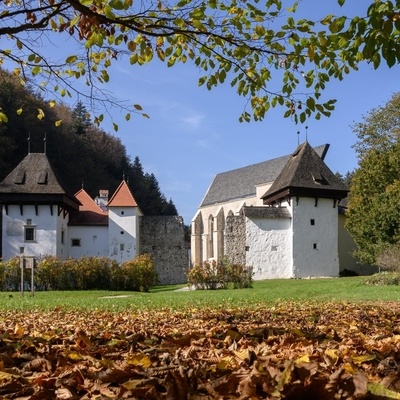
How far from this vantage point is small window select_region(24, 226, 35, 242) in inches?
1303

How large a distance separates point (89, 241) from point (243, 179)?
62.7ft

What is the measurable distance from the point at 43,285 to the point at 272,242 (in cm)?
1409

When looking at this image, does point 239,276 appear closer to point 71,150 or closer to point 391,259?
point 391,259

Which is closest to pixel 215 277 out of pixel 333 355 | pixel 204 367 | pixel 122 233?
pixel 122 233

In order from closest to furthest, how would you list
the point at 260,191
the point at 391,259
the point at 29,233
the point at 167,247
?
the point at 391,259, the point at 29,233, the point at 167,247, the point at 260,191

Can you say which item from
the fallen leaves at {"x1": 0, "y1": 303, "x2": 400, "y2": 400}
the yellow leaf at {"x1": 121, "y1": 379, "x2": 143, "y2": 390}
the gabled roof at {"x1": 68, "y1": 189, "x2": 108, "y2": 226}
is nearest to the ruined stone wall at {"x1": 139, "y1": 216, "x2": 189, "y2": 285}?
the gabled roof at {"x1": 68, "y1": 189, "x2": 108, "y2": 226}

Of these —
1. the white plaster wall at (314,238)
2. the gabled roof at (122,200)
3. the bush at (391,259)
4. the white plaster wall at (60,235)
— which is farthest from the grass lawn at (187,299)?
the gabled roof at (122,200)

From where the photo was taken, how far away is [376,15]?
12.7 ft

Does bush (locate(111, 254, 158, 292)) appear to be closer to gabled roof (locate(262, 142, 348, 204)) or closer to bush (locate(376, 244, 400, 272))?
bush (locate(376, 244, 400, 272))

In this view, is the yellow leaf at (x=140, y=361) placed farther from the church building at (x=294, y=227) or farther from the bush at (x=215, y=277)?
the church building at (x=294, y=227)

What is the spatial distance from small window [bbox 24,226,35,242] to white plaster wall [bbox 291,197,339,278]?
15778mm

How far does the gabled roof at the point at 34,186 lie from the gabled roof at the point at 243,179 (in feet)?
62.4

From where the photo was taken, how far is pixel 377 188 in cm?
3309

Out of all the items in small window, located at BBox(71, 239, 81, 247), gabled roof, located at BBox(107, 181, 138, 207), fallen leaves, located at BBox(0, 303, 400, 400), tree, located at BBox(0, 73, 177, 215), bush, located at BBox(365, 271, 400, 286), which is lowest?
bush, located at BBox(365, 271, 400, 286)
